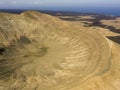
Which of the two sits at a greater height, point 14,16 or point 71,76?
point 14,16

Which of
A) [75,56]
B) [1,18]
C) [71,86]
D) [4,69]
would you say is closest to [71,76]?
[71,86]

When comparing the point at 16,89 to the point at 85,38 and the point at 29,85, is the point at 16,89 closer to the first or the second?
the point at 29,85

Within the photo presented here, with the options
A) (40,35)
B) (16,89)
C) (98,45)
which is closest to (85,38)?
(98,45)

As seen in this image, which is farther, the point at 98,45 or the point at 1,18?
the point at 1,18

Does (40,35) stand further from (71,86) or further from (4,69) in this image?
(71,86)

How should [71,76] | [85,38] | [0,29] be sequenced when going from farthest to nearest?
[0,29], [85,38], [71,76]

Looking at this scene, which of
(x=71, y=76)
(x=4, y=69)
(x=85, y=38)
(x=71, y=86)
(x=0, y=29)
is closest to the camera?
(x=71, y=86)

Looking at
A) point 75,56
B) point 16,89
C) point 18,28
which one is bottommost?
point 16,89

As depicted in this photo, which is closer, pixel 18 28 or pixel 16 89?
pixel 16 89

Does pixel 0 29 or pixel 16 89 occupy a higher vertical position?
pixel 0 29
